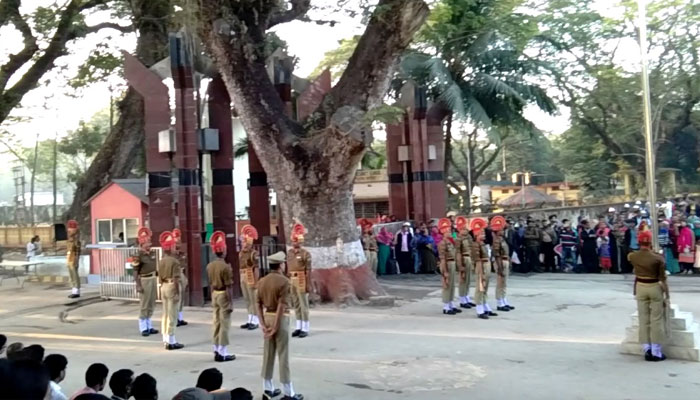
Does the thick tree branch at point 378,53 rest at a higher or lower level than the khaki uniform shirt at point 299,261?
higher

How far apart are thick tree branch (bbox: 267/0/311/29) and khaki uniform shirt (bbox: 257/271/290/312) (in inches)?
404

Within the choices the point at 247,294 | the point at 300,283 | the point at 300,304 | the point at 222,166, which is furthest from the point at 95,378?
the point at 222,166

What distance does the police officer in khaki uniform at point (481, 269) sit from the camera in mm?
12773

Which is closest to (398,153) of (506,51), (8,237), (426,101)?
(426,101)

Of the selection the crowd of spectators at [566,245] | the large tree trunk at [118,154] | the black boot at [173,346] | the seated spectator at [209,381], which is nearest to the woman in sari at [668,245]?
the crowd of spectators at [566,245]

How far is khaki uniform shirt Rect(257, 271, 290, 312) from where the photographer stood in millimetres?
7793

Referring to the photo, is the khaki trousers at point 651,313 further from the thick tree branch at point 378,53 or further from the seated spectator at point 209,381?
the thick tree branch at point 378,53

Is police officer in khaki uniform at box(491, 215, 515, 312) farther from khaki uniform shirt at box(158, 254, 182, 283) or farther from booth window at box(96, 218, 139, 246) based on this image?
booth window at box(96, 218, 139, 246)

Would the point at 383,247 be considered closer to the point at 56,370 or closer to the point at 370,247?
the point at 370,247

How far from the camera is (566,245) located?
1909cm

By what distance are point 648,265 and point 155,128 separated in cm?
1114

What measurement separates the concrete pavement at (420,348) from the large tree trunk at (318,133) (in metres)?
1.02

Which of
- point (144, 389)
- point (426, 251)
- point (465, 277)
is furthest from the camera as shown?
point (426, 251)

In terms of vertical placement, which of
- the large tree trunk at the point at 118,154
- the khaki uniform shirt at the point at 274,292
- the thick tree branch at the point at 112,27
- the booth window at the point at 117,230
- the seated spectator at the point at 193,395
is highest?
the thick tree branch at the point at 112,27
